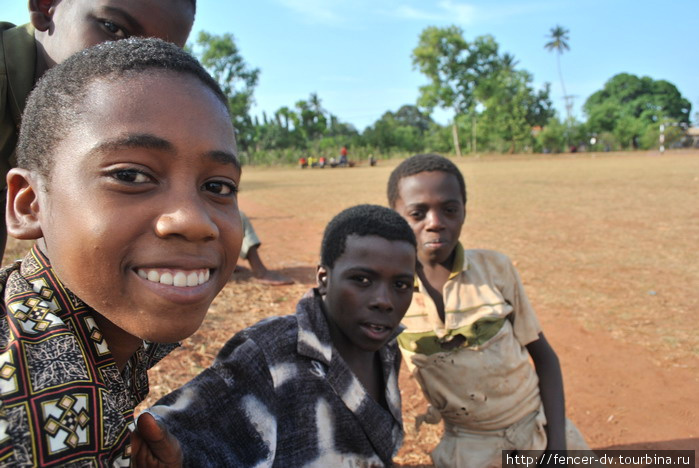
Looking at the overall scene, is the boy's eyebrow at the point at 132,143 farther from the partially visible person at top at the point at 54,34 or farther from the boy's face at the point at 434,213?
the boy's face at the point at 434,213

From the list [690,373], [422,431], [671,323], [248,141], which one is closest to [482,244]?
[671,323]

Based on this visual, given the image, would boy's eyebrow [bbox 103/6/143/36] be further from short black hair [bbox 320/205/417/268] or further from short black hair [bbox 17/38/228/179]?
short black hair [bbox 320/205/417/268]

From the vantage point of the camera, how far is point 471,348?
239 centimetres

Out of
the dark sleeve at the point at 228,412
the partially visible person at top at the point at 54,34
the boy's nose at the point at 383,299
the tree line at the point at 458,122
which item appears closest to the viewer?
the dark sleeve at the point at 228,412

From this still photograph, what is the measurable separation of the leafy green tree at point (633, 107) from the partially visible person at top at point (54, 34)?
180ft

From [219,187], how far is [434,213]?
1648 millimetres

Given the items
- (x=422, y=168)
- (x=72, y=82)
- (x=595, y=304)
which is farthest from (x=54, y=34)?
(x=595, y=304)

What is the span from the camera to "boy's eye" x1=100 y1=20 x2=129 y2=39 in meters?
1.65

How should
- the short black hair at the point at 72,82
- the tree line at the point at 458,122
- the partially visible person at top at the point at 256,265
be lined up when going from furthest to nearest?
the tree line at the point at 458,122 → the partially visible person at top at the point at 256,265 → the short black hair at the point at 72,82

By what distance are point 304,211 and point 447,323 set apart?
1001 centimetres

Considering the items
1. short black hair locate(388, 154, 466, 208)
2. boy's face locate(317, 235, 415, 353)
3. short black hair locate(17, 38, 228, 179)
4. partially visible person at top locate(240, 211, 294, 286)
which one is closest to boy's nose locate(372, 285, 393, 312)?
boy's face locate(317, 235, 415, 353)

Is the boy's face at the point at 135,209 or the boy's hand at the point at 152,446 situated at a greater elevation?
A: the boy's face at the point at 135,209

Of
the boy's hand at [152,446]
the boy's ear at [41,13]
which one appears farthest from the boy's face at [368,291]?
Answer: the boy's ear at [41,13]

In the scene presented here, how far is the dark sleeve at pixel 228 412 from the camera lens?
4.29 feet
